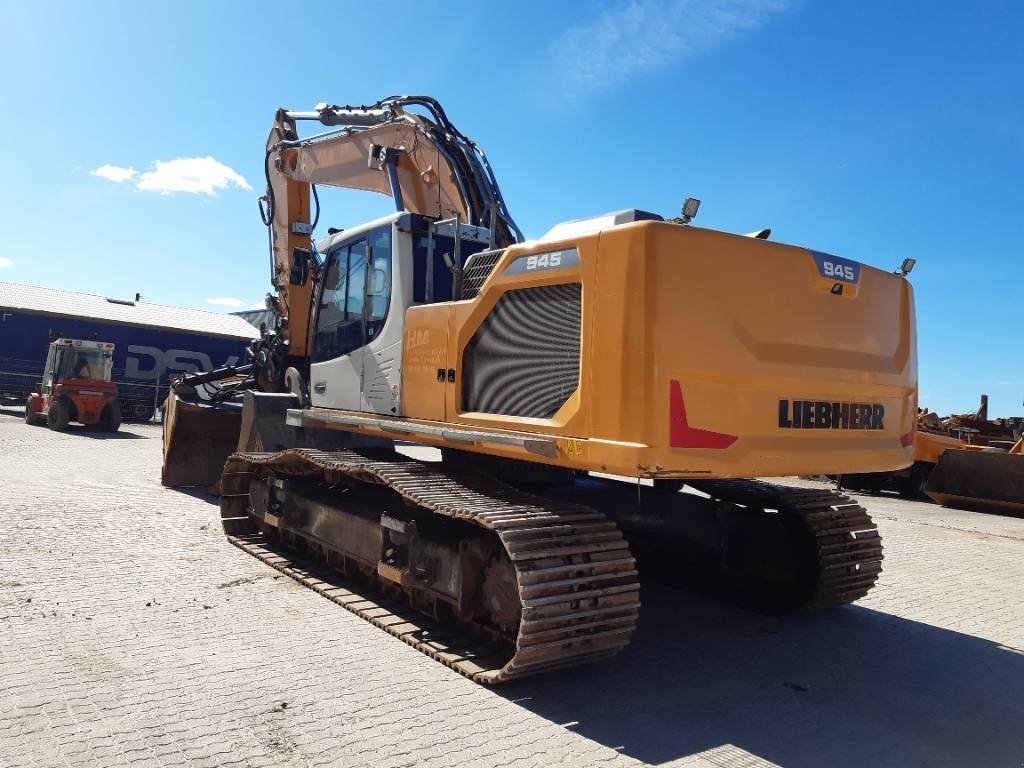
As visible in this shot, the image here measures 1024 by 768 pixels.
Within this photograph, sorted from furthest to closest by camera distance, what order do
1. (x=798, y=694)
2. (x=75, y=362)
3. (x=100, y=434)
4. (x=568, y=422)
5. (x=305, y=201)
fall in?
(x=75, y=362) < (x=100, y=434) < (x=305, y=201) < (x=798, y=694) < (x=568, y=422)

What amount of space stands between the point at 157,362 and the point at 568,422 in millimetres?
30239

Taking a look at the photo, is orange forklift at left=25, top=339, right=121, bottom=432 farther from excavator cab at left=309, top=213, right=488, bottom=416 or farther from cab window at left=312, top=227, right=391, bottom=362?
excavator cab at left=309, top=213, right=488, bottom=416

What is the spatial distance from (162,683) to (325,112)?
23.1 feet

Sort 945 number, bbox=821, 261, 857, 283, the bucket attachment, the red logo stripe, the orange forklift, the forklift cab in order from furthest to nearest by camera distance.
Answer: the forklift cab, the orange forklift, the bucket attachment, 945 number, bbox=821, 261, 857, 283, the red logo stripe

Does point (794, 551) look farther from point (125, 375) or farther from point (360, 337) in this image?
point (125, 375)

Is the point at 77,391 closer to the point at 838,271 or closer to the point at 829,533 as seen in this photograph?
the point at 829,533

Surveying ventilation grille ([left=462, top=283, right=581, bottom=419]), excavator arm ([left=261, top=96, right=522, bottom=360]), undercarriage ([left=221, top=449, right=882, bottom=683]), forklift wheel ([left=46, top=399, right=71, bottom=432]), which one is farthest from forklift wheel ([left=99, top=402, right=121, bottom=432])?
ventilation grille ([left=462, top=283, right=581, bottom=419])

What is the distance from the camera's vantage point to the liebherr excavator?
3.82 metres

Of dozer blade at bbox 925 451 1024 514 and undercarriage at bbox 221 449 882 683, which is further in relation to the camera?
dozer blade at bbox 925 451 1024 514

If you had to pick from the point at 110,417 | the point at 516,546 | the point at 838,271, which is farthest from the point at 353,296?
the point at 110,417

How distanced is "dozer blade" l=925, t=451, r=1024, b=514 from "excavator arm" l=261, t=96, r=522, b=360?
10644 millimetres

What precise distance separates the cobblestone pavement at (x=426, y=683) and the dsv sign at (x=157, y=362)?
83.4 ft

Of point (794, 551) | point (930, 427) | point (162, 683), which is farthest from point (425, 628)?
point (930, 427)

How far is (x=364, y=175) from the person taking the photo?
28.7 feet
